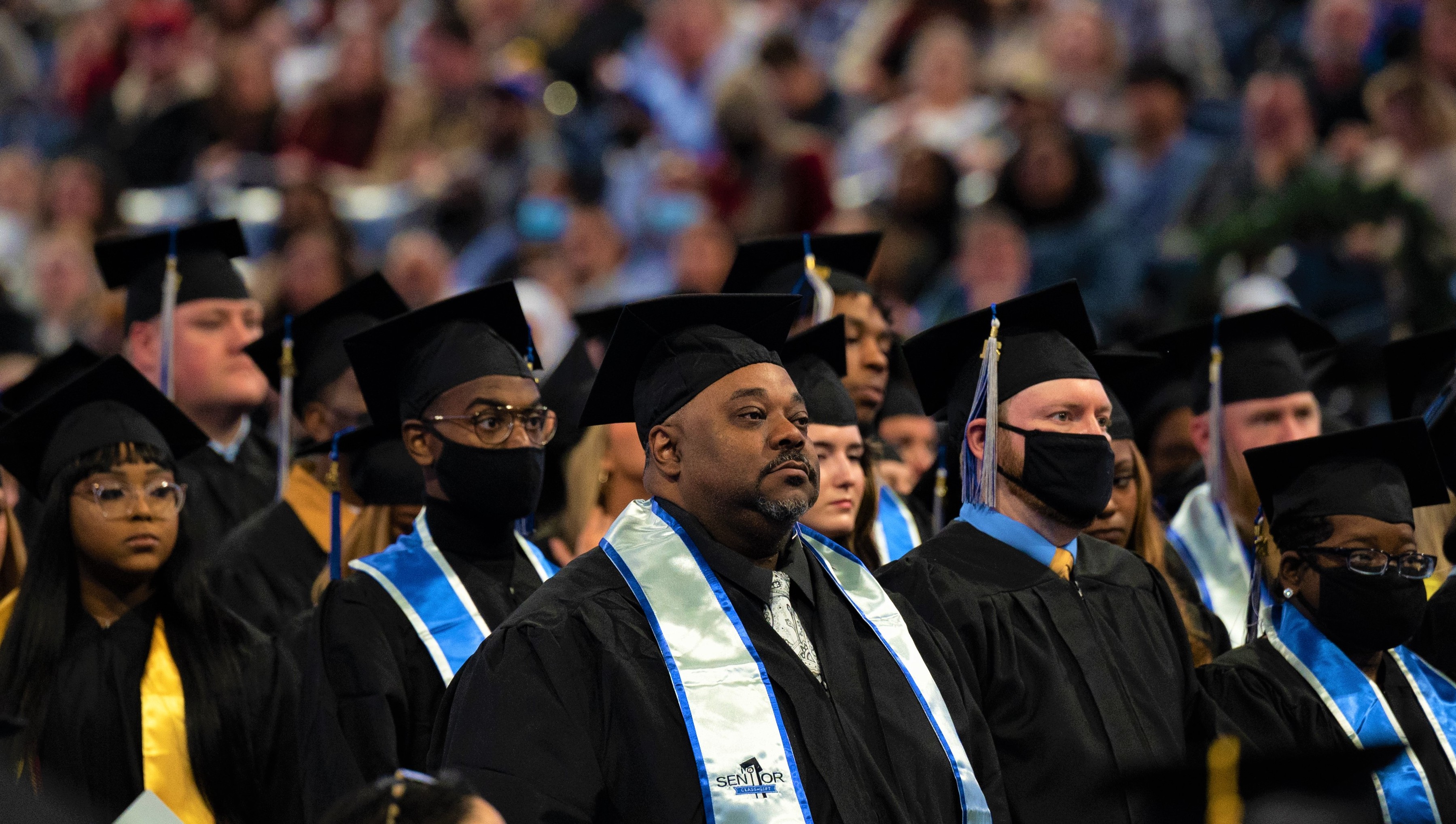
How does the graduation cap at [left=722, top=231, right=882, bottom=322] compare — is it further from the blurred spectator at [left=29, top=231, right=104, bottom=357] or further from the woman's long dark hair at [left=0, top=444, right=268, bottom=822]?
the blurred spectator at [left=29, top=231, right=104, bottom=357]

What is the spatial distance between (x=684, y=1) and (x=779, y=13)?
112 cm

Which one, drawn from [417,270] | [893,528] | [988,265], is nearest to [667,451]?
[893,528]

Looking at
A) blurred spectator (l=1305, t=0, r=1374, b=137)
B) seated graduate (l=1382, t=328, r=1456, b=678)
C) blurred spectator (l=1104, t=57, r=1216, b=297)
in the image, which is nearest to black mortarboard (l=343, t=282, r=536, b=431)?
seated graduate (l=1382, t=328, r=1456, b=678)

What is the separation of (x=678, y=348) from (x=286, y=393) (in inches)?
96.2

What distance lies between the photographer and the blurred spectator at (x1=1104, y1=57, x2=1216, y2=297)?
965 cm

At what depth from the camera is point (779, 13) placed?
12477 mm

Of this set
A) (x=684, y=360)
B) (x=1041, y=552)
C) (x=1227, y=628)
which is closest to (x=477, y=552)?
(x=684, y=360)

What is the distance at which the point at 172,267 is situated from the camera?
6.11 m

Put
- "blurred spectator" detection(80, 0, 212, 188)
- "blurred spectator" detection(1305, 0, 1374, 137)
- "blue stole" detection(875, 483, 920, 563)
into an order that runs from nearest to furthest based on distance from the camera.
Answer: "blue stole" detection(875, 483, 920, 563) < "blurred spectator" detection(1305, 0, 1374, 137) < "blurred spectator" detection(80, 0, 212, 188)

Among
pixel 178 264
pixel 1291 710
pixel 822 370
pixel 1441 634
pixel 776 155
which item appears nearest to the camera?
pixel 1291 710

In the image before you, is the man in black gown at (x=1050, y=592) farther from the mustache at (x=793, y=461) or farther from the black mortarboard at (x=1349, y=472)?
the mustache at (x=793, y=461)

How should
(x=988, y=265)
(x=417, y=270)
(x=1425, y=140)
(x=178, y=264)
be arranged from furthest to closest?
1. (x=417, y=270)
2. (x=988, y=265)
3. (x=1425, y=140)
4. (x=178, y=264)

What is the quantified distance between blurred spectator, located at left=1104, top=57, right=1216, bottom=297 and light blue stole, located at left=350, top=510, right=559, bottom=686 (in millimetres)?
6185

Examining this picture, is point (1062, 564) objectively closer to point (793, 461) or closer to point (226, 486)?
point (793, 461)
